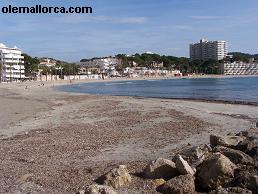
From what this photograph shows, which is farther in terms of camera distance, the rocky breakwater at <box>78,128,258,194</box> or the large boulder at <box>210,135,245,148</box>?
the large boulder at <box>210,135,245,148</box>

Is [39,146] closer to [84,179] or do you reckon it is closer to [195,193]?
[84,179]

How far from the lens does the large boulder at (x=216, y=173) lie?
7.60 meters

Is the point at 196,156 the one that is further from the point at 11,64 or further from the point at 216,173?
the point at 11,64

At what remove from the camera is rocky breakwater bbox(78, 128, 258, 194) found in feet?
23.2

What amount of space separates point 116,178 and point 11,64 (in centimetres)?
14875

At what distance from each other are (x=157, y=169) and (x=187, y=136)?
6.27 meters

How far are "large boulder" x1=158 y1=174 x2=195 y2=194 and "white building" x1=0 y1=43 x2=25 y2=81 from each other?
139m

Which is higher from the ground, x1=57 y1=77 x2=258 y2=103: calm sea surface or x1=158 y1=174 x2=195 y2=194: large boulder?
x1=158 y1=174 x2=195 y2=194: large boulder

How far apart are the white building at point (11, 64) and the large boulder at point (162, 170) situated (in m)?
138

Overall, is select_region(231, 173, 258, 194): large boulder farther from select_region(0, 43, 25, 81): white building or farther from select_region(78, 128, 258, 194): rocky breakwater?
select_region(0, 43, 25, 81): white building

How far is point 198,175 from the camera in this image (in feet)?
25.8

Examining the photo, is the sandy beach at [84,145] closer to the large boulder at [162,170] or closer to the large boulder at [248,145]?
the large boulder at [162,170]

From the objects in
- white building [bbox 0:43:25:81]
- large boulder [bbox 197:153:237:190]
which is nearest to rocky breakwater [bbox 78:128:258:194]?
large boulder [bbox 197:153:237:190]

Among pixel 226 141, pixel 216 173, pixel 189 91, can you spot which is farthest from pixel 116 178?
pixel 189 91
